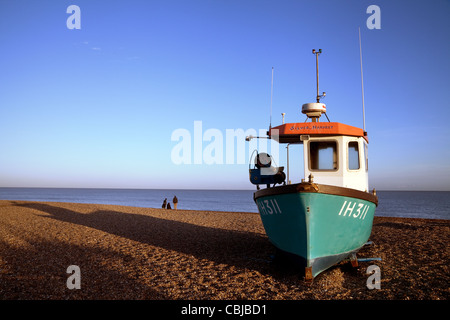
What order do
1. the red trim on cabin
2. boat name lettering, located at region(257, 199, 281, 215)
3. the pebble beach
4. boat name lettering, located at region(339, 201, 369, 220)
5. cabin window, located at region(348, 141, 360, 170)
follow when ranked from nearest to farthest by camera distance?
the pebble beach < boat name lettering, located at region(339, 201, 369, 220) < boat name lettering, located at region(257, 199, 281, 215) < the red trim on cabin < cabin window, located at region(348, 141, 360, 170)

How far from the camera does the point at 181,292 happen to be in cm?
684

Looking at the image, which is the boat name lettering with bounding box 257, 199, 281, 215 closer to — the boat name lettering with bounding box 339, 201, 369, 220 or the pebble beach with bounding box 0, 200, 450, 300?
the boat name lettering with bounding box 339, 201, 369, 220

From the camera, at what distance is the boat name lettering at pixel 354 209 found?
742cm

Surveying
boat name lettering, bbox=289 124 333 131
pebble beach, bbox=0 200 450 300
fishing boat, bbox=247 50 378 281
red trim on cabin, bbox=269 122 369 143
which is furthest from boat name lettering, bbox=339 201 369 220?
boat name lettering, bbox=289 124 333 131

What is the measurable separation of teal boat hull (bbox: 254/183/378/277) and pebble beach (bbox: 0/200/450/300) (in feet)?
2.40

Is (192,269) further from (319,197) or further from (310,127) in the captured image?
(310,127)

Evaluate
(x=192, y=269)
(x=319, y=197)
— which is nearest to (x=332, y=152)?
(x=319, y=197)

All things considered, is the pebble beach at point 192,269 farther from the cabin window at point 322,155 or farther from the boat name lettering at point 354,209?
the cabin window at point 322,155

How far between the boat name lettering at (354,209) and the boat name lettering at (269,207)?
1556 mm

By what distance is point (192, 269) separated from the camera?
28.7ft

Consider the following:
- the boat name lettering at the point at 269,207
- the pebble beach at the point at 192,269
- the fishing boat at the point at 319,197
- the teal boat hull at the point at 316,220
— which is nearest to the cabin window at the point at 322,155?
the fishing boat at the point at 319,197

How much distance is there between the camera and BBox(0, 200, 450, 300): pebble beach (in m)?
6.70
